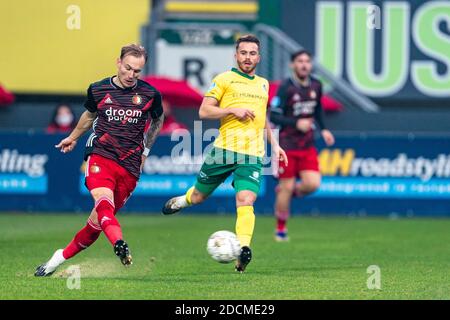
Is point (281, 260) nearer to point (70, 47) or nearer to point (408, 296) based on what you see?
point (408, 296)

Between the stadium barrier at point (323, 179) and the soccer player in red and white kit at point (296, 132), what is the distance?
16.0 feet

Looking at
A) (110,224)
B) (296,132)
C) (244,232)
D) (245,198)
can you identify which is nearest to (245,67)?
(245,198)

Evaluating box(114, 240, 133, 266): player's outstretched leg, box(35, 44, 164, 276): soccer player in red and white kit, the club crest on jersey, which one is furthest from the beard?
box(114, 240, 133, 266): player's outstretched leg

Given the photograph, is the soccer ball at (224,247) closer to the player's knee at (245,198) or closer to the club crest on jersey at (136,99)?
the player's knee at (245,198)

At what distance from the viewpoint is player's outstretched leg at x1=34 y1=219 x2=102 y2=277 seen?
11250mm

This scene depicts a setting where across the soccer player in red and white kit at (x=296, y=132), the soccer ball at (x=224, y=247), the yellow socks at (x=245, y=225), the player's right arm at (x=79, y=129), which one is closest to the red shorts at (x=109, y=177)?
the player's right arm at (x=79, y=129)

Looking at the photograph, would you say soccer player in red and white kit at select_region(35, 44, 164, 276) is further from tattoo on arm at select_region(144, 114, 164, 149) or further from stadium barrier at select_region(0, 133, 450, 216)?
stadium barrier at select_region(0, 133, 450, 216)

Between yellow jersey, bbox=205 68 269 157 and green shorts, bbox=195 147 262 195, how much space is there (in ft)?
0.20

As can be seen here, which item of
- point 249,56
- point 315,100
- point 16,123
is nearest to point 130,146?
point 249,56

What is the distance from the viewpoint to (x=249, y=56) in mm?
11711

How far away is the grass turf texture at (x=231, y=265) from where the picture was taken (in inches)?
401

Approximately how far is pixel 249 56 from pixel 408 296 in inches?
117

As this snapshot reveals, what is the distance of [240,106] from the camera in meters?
11.8

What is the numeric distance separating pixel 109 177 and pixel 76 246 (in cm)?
72
